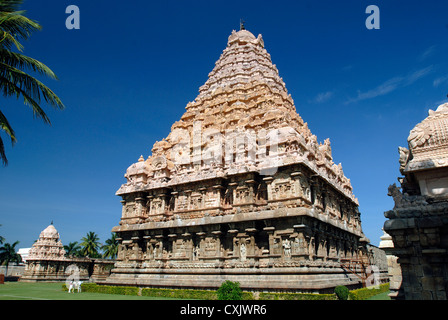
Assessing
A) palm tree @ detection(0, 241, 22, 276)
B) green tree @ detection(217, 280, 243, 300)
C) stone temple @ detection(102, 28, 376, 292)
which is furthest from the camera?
palm tree @ detection(0, 241, 22, 276)

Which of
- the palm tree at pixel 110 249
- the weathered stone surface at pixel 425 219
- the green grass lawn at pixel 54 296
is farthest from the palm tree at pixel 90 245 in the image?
the weathered stone surface at pixel 425 219

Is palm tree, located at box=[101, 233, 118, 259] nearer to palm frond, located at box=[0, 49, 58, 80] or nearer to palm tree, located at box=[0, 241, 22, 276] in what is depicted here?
palm tree, located at box=[0, 241, 22, 276]

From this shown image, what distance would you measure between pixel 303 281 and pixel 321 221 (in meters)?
4.38

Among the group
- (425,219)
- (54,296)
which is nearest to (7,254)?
(54,296)

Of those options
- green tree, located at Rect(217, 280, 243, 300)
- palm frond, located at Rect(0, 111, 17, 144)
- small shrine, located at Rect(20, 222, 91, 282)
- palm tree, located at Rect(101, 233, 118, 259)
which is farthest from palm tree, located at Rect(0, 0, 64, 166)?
palm tree, located at Rect(101, 233, 118, 259)

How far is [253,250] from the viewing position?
19609 mm

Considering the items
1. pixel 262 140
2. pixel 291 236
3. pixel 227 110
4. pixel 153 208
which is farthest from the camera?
pixel 227 110

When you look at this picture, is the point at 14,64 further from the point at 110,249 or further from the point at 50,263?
the point at 110,249

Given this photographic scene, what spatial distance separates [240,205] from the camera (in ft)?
68.2

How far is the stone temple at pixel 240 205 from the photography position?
18.8 m

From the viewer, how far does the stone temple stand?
18.8 m

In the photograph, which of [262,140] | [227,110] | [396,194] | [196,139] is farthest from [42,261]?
[396,194]

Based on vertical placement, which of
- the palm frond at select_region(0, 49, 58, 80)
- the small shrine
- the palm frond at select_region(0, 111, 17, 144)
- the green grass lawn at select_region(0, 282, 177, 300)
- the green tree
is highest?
the palm frond at select_region(0, 49, 58, 80)

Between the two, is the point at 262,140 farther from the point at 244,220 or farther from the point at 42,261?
the point at 42,261
